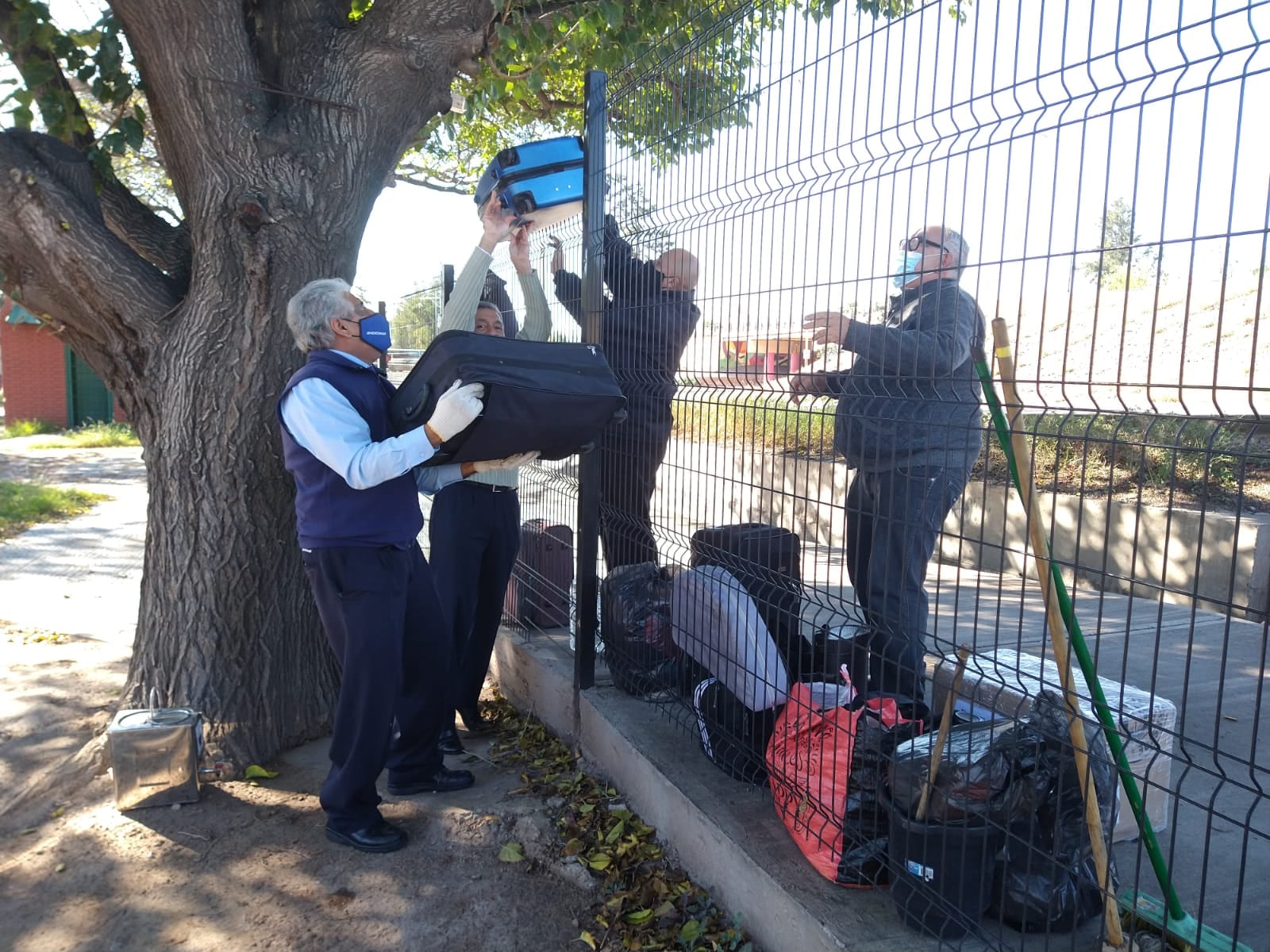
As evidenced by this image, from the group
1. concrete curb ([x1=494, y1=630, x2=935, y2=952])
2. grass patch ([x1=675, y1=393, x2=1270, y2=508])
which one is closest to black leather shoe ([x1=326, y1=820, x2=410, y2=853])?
concrete curb ([x1=494, y1=630, x2=935, y2=952])

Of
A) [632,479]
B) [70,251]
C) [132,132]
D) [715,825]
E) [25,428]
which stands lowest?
[25,428]

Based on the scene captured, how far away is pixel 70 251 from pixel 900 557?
3683 millimetres

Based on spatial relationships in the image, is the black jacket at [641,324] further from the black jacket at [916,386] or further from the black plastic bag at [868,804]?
the black plastic bag at [868,804]

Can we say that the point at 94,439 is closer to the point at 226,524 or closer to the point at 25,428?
the point at 25,428

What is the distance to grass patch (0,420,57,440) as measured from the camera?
22.6 meters

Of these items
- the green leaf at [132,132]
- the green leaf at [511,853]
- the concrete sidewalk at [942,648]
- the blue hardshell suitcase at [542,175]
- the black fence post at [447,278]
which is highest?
the green leaf at [132,132]

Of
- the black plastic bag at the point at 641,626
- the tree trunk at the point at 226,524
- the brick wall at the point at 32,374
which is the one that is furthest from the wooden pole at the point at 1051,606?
the brick wall at the point at 32,374

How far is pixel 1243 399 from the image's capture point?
68.6 inches

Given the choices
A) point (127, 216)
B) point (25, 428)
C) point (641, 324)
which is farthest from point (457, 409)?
point (25, 428)

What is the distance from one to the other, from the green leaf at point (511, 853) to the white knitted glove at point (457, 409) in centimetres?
155

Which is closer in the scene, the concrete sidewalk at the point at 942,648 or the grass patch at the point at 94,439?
the concrete sidewalk at the point at 942,648

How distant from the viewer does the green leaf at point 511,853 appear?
11.6ft

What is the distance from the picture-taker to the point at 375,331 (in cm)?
355

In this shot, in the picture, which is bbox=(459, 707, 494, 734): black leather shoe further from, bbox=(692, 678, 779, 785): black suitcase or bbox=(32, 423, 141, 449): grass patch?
bbox=(32, 423, 141, 449): grass patch
